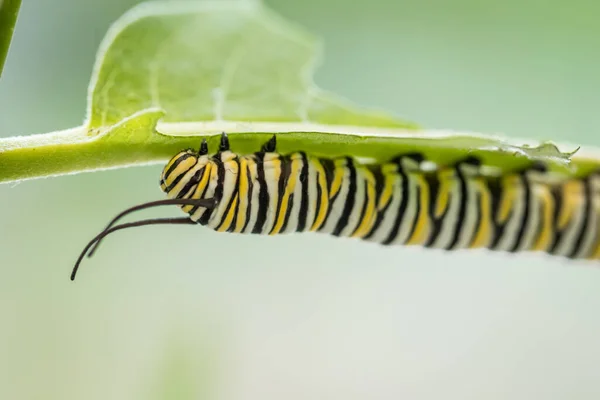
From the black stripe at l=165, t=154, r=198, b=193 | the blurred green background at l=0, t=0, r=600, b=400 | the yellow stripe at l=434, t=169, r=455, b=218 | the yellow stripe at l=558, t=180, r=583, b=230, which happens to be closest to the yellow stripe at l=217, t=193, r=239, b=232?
the black stripe at l=165, t=154, r=198, b=193

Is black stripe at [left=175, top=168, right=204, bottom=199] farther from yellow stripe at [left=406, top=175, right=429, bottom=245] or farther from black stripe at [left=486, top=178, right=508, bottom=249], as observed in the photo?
black stripe at [left=486, top=178, right=508, bottom=249]

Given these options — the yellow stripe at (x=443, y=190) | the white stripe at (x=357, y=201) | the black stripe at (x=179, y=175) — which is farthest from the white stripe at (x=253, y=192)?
the yellow stripe at (x=443, y=190)

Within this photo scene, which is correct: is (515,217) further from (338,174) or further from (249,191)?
(249,191)

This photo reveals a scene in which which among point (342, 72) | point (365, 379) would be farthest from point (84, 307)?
point (342, 72)

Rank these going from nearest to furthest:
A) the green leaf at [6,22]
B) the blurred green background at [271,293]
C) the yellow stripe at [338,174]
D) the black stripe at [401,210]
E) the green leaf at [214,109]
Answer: the green leaf at [6,22] → the green leaf at [214,109] → the yellow stripe at [338,174] → the black stripe at [401,210] → the blurred green background at [271,293]

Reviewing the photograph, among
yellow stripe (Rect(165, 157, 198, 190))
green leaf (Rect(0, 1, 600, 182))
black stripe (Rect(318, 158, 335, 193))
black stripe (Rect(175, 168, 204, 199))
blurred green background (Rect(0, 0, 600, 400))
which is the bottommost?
blurred green background (Rect(0, 0, 600, 400))

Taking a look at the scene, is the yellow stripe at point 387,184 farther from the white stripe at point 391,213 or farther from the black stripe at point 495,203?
the black stripe at point 495,203
